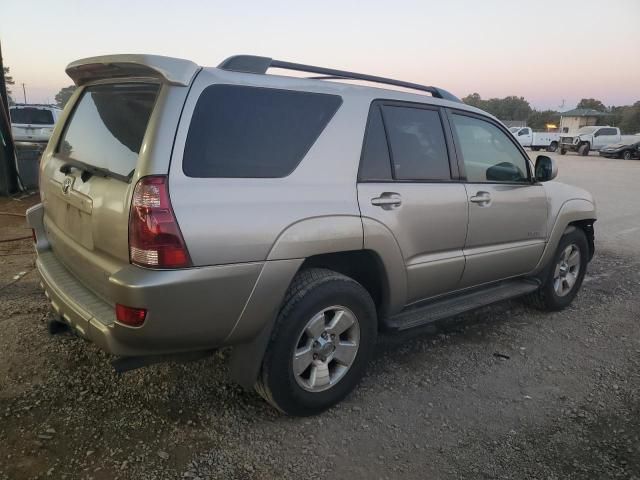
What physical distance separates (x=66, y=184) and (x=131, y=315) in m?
1.06

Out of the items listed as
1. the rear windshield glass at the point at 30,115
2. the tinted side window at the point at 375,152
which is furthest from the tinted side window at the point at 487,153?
the rear windshield glass at the point at 30,115

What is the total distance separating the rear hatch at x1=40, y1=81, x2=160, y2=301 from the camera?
2373 millimetres

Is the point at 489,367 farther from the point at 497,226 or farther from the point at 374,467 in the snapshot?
the point at 374,467

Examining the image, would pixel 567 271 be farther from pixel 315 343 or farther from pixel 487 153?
pixel 315 343

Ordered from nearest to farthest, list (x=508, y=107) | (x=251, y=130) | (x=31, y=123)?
(x=251, y=130)
(x=31, y=123)
(x=508, y=107)

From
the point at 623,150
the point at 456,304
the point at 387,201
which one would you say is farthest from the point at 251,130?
the point at 623,150

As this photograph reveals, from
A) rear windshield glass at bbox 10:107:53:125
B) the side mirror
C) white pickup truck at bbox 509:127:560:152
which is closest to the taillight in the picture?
the side mirror

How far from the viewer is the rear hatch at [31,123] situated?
13211 mm

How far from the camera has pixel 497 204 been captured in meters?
3.82

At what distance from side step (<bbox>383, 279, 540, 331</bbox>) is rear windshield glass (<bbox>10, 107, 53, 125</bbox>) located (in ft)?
44.3

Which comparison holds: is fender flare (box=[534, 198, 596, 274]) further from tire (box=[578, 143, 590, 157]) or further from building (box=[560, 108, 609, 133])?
building (box=[560, 108, 609, 133])

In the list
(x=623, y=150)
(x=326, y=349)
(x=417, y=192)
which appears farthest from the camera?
(x=623, y=150)

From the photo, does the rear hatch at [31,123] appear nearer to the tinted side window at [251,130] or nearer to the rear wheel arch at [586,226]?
the tinted side window at [251,130]

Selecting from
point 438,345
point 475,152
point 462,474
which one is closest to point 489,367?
point 438,345
